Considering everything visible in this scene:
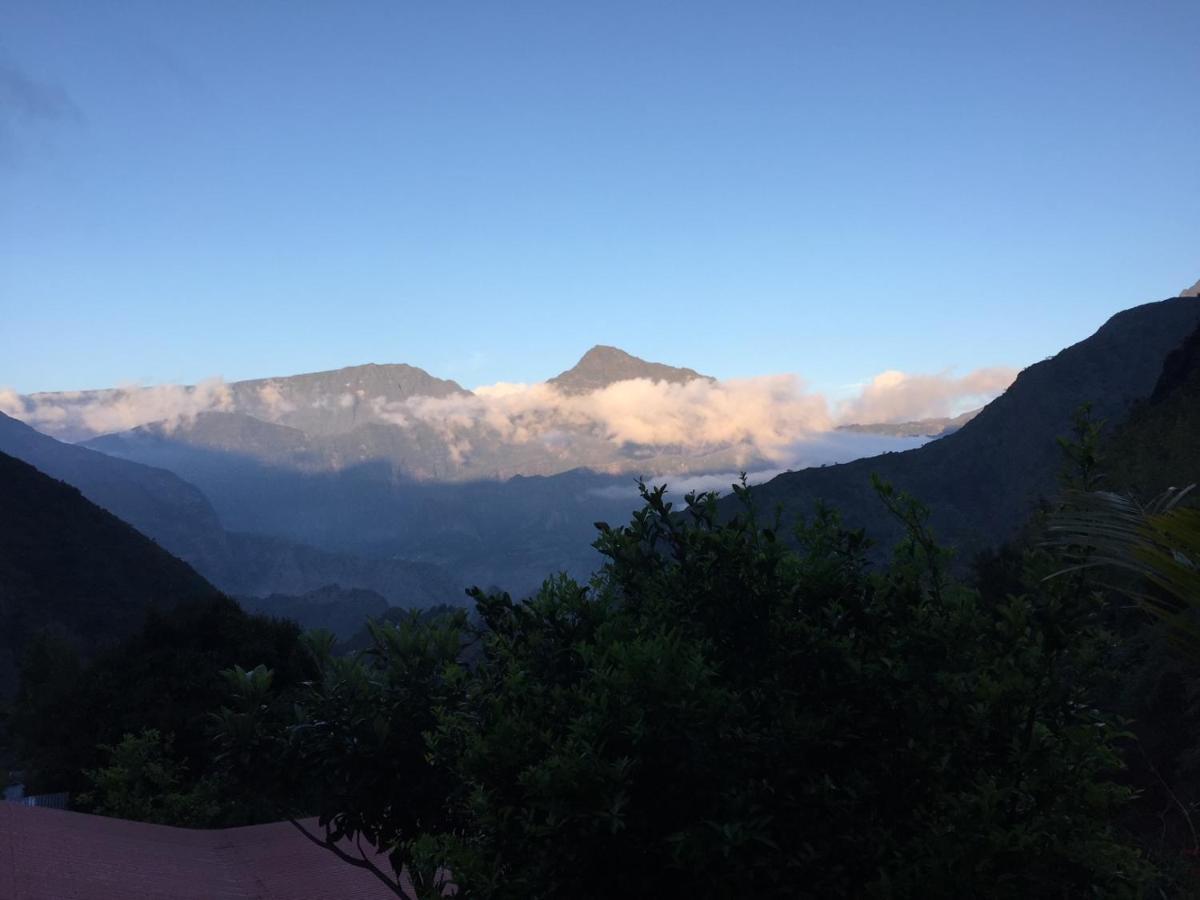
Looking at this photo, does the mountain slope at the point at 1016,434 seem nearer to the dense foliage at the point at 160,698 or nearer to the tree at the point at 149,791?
the dense foliage at the point at 160,698

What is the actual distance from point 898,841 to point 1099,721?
1116 mm

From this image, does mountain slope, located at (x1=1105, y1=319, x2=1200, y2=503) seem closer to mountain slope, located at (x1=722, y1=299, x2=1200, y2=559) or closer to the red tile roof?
the red tile roof

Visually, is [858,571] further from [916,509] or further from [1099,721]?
[1099,721]

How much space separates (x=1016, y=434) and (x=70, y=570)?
11410 cm

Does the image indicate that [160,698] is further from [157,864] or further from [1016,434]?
[1016,434]

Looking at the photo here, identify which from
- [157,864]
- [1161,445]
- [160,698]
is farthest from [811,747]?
[1161,445]

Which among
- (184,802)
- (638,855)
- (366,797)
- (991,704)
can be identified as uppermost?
(991,704)

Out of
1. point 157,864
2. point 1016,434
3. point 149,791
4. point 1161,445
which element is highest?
point 1016,434

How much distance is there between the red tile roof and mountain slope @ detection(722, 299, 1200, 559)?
329ft

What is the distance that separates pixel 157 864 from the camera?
1222 cm

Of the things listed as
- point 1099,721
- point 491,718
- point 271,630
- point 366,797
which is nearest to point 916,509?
point 1099,721

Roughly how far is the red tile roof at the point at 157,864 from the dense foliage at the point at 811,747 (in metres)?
8.32

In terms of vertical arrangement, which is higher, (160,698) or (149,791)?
(160,698)

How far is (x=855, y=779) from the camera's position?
13.5 feet
